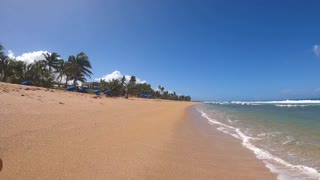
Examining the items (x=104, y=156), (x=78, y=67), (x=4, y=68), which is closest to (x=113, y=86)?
(x=78, y=67)

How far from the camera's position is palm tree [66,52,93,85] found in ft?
182

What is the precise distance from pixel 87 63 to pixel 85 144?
54.7m

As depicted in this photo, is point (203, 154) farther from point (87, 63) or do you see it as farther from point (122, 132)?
point (87, 63)

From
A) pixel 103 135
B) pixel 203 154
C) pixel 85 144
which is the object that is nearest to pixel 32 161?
pixel 85 144

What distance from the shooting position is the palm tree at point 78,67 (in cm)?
5545

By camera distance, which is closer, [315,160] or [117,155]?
[117,155]

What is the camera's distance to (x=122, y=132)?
8547mm

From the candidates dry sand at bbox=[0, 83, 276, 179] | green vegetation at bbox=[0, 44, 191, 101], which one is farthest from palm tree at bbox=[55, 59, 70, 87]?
dry sand at bbox=[0, 83, 276, 179]

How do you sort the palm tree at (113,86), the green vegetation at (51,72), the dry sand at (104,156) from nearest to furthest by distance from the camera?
the dry sand at (104,156) → the green vegetation at (51,72) → the palm tree at (113,86)

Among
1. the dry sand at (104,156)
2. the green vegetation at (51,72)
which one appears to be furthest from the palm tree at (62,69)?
the dry sand at (104,156)

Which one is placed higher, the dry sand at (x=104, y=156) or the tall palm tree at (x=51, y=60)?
the tall palm tree at (x=51, y=60)

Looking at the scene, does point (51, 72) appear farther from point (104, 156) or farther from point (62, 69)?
point (104, 156)

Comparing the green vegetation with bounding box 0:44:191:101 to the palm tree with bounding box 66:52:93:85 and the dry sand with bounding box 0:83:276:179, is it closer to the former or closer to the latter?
the palm tree with bounding box 66:52:93:85

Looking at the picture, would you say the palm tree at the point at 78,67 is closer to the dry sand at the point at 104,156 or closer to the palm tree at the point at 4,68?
the palm tree at the point at 4,68
